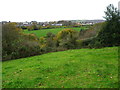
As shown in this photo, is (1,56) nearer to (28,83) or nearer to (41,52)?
(41,52)

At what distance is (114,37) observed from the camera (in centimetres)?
2248

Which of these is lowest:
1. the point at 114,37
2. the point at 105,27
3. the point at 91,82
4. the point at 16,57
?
the point at 16,57

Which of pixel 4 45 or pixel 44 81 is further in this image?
pixel 4 45

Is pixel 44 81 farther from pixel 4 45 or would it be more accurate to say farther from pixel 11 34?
pixel 11 34

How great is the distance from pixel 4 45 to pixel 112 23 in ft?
62.7

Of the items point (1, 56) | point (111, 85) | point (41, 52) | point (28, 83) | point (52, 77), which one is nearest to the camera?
point (111, 85)

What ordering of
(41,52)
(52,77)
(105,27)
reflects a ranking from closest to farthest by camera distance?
1. (52,77)
2. (41,52)
3. (105,27)

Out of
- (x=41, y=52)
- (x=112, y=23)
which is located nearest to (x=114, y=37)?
(x=112, y=23)

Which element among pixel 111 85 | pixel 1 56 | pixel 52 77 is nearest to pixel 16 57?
pixel 1 56

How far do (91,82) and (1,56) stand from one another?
51.7ft

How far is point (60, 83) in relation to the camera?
6.76 m

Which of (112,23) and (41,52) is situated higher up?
(112,23)

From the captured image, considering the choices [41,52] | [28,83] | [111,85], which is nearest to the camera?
[111,85]

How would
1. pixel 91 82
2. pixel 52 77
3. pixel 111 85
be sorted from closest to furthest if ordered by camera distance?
pixel 111 85 < pixel 91 82 < pixel 52 77
